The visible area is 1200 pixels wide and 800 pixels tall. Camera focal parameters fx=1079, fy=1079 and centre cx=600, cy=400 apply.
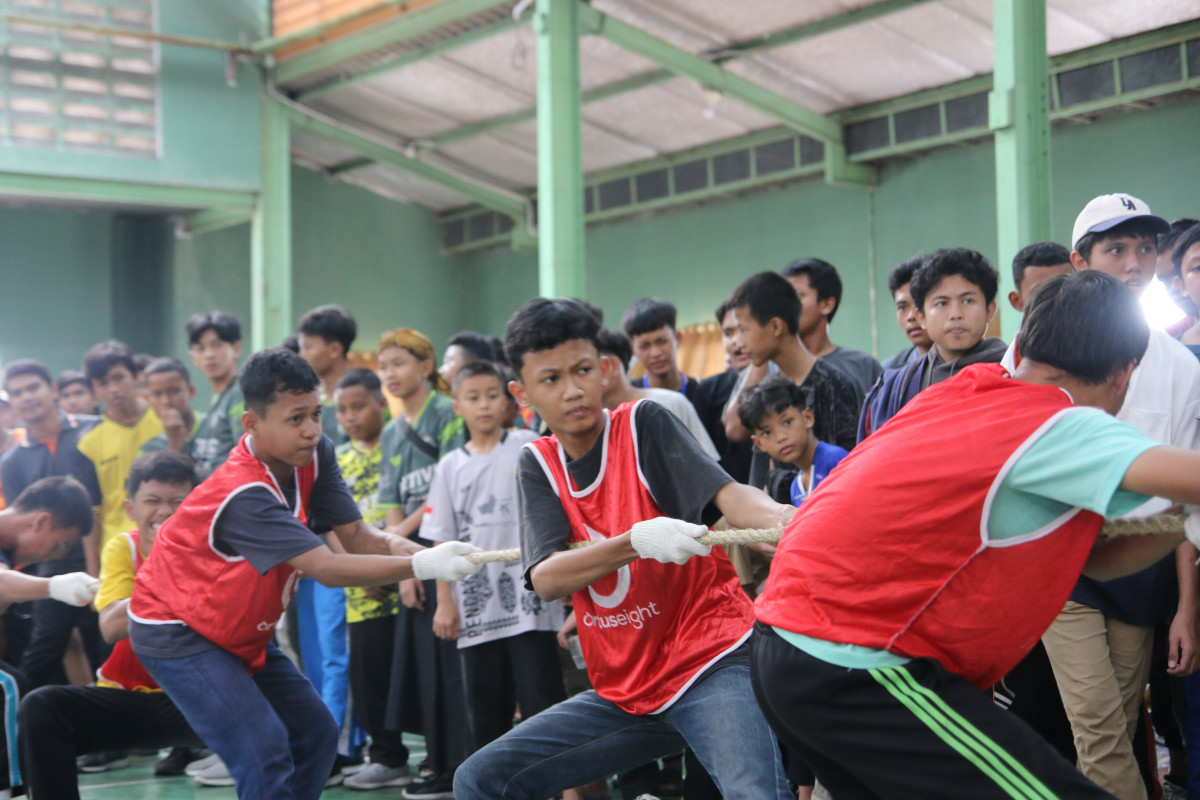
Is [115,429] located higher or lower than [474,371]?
lower

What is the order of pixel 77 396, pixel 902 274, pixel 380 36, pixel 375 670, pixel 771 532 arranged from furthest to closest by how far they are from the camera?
pixel 380 36, pixel 77 396, pixel 375 670, pixel 902 274, pixel 771 532

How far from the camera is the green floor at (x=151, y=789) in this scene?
5102 mm

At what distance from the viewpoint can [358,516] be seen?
4059mm

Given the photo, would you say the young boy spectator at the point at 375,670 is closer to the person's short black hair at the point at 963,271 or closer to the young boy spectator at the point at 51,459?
the young boy spectator at the point at 51,459

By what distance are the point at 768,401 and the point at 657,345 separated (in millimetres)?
1429

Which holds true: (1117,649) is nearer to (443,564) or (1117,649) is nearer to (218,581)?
(443,564)

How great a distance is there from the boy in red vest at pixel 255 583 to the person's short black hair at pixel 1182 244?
277 cm

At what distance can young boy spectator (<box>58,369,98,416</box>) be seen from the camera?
768 centimetres

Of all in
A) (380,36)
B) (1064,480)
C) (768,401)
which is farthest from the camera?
(380,36)

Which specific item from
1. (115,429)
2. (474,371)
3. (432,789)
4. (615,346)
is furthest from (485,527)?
(115,429)

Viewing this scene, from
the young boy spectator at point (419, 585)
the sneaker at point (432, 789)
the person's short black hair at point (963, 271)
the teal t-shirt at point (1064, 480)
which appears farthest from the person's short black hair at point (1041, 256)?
the sneaker at point (432, 789)

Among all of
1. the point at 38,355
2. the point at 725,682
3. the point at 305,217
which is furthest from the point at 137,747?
the point at 305,217

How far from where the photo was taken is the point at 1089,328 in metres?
2.04

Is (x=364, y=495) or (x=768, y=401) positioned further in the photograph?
(x=364, y=495)
